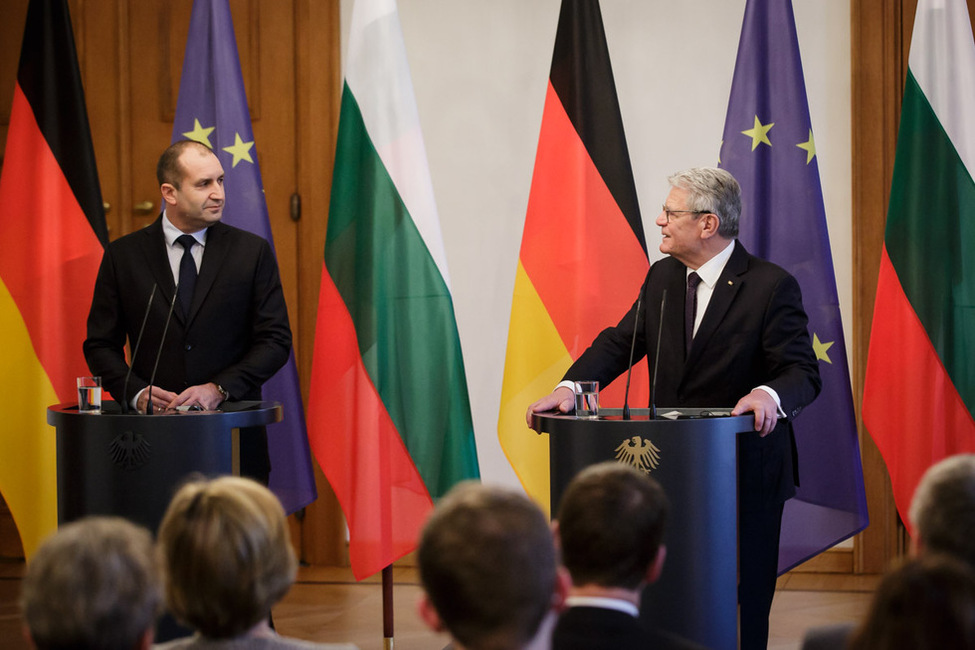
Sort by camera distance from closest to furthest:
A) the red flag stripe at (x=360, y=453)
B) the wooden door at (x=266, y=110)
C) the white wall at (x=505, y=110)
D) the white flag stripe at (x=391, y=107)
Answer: the red flag stripe at (x=360, y=453) < the white flag stripe at (x=391, y=107) < the white wall at (x=505, y=110) < the wooden door at (x=266, y=110)

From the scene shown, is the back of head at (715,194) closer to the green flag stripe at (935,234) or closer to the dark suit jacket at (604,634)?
the green flag stripe at (935,234)

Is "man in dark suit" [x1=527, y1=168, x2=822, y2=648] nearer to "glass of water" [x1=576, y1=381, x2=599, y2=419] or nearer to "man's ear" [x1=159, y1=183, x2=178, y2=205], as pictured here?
"glass of water" [x1=576, y1=381, x2=599, y2=419]

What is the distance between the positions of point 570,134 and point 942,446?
184 cm

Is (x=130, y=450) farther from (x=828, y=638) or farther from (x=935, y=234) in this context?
(x=935, y=234)

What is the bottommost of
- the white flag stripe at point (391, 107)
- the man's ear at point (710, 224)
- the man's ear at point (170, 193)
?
the man's ear at point (710, 224)

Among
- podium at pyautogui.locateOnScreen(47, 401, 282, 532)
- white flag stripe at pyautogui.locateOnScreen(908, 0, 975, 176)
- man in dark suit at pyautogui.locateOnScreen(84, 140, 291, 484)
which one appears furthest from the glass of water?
white flag stripe at pyautogui.locateOnScreen(908, 0, 975, 176)

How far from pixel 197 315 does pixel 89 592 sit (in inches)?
89.1

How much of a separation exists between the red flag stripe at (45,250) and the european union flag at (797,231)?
2.62 metres

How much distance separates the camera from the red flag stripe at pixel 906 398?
4.05 metres

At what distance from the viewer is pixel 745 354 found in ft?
10.6

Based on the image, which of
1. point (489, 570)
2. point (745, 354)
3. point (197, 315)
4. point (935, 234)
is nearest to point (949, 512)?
point (489, 570)

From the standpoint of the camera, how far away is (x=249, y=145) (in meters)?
4.32

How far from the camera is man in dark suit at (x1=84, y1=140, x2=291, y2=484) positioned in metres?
3.49

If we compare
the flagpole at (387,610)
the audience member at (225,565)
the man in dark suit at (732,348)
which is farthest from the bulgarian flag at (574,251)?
the audience member at (225,565)
